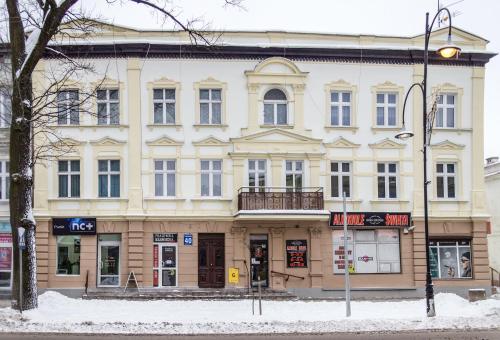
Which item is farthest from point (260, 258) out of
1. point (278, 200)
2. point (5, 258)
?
point (5, 258)

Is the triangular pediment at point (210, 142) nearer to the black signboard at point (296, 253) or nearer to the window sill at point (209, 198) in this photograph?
the window sill at point (209, 198)

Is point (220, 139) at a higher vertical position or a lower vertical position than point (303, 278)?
higher

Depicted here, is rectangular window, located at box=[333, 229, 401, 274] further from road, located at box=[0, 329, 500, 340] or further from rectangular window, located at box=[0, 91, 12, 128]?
rectangular window, located at box=[0, 91, 12, 128]

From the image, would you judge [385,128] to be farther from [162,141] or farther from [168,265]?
[168,265]

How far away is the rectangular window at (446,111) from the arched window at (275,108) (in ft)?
24.2

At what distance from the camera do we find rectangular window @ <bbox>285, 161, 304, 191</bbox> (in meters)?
31.9

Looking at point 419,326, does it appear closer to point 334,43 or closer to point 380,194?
point 380,194

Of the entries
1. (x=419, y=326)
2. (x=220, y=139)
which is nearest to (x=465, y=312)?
(x=419, y=326)

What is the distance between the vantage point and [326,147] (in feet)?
106

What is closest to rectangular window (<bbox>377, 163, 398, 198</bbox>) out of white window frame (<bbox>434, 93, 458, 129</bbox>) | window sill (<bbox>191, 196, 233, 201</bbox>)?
white window frame (<bbox>434, 93, 458, 129</bbox>)

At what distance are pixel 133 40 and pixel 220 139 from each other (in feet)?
19.5

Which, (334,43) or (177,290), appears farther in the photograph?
(334,43)

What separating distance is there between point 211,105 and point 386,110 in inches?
326

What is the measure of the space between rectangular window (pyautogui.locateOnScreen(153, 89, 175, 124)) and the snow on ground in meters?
8.78
